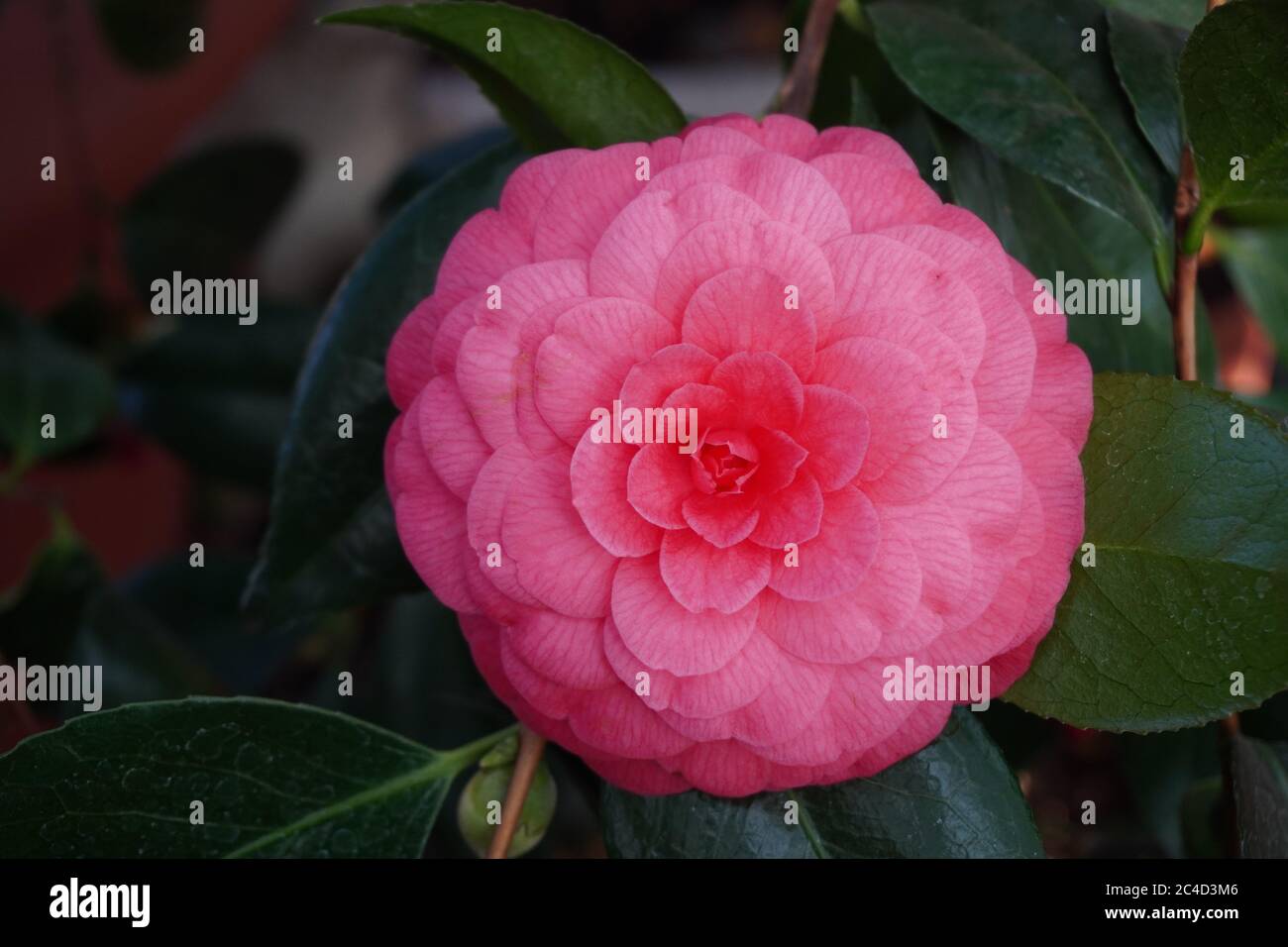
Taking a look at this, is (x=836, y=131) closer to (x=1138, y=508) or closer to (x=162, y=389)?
(x=1138, y=508)

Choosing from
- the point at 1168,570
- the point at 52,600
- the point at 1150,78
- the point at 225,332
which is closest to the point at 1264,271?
the point at 1150,78

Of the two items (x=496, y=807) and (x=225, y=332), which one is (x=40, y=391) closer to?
(x=225, y=332)

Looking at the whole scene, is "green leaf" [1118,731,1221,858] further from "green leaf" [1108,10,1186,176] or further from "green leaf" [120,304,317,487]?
"green leaf" [120,304,317,487]

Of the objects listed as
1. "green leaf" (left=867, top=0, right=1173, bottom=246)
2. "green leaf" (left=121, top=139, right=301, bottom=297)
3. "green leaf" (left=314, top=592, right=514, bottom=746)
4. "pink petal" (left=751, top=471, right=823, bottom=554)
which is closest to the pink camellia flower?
"pink petal" (left=751, top=471, right=823, bottom=554)

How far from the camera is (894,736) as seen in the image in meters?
0.45

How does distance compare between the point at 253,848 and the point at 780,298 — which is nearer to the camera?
the point at 780,298

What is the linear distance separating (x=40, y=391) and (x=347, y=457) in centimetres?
52

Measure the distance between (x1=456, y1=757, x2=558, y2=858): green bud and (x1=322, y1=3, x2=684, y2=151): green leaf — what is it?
308mm

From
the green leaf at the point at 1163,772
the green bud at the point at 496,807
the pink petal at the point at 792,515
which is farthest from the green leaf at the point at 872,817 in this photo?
the green leaf at the point at 1163,772

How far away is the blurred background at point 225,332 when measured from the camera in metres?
0.89

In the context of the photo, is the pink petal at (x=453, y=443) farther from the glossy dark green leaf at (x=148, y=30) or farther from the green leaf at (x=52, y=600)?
the glossy dark green leaf at (x=148, y=30)

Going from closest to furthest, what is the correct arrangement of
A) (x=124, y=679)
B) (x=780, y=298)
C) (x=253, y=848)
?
(x=780, y=298), (x=253, y=848), (x=124, y=679)
